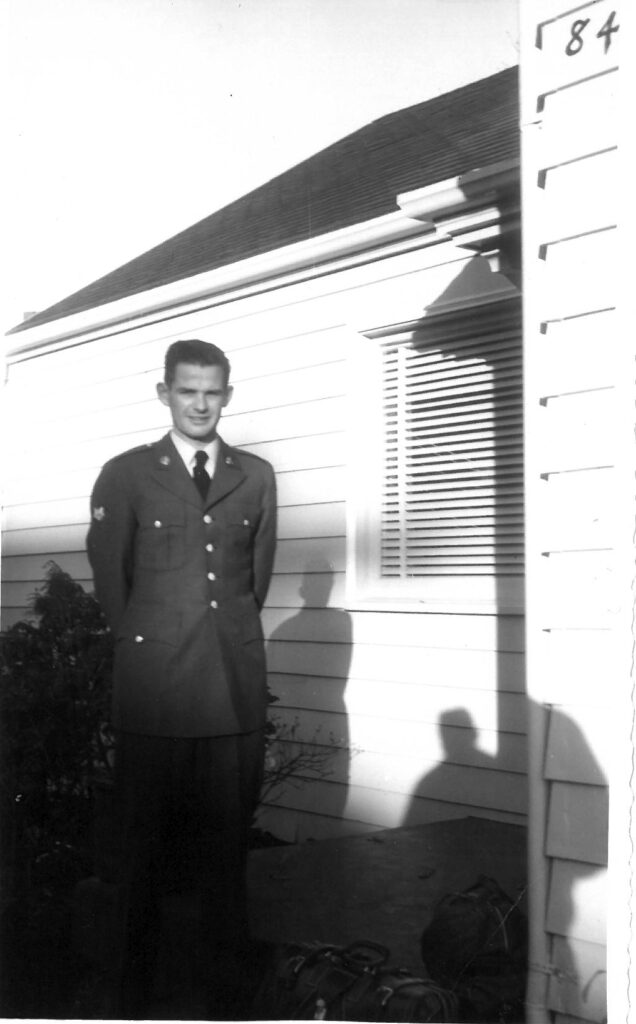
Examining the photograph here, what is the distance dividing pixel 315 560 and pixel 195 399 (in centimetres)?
60

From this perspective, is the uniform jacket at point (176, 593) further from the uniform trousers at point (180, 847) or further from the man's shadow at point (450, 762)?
the man's shadow at point (450, 762)

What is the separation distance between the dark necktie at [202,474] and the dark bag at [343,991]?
1.24 m

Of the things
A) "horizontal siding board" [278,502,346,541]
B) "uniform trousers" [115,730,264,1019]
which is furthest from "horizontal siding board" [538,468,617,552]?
"uniform trousers" [115,730,264,1019]

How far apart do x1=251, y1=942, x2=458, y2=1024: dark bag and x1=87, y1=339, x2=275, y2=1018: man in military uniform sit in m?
0.16

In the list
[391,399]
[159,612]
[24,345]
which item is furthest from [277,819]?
[24,345]

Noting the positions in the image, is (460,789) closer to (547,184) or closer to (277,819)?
(277,819)

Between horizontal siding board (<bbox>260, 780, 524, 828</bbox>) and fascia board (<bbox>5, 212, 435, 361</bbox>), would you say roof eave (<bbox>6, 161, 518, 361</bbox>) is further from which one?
horizontal siding board (<bbox>260, 780, 524, 828</bbox>)

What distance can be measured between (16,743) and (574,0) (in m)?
2.52

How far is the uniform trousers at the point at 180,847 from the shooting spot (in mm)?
2660

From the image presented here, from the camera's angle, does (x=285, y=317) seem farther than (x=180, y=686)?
Yes

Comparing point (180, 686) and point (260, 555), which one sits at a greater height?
point (260, 555)

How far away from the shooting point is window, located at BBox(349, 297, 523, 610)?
299 centimetres

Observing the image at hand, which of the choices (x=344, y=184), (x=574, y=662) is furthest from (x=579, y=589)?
(x=344, y=184)

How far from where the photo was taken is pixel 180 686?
2686 millimetres
